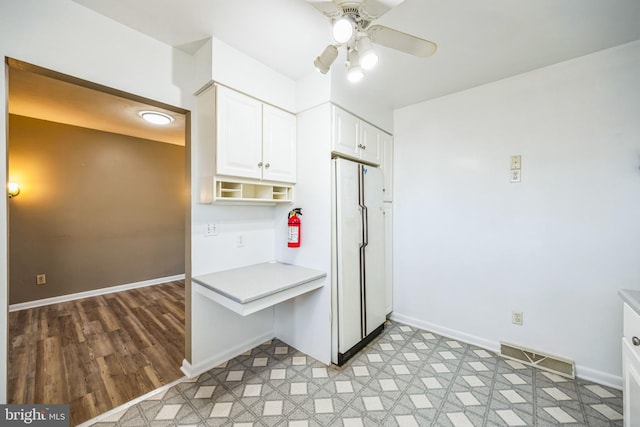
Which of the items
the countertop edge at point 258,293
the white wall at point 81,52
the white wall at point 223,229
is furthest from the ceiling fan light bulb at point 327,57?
the countertop edge at point 258,293

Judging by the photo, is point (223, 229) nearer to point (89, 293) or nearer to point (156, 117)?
point (156, 117)

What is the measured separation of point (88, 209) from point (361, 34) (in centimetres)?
452

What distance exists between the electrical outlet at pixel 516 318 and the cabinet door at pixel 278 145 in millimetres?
2316

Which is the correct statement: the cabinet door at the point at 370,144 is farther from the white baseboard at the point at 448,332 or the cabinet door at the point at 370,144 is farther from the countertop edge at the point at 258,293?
the white baseboard at the point at 448,332

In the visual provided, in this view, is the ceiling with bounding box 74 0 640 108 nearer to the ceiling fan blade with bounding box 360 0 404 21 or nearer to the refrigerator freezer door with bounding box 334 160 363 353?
the ceiling fan blade with bounding box 360 0 404 21

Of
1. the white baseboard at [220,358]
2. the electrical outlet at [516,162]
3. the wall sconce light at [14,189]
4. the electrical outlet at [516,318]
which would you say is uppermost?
the electrical outlet at [516,162]

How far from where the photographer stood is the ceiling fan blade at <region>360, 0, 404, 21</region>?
1041 millimetres

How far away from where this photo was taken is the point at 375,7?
108 cm

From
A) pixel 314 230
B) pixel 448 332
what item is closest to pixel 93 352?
pixel 314 230

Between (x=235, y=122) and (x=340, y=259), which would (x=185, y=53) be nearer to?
(x=235, y=122)

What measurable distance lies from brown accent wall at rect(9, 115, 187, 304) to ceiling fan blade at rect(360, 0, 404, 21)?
139 inches

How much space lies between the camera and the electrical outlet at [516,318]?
2.23m

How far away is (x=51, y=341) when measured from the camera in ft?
8.25

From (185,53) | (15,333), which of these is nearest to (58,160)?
(15,333)
